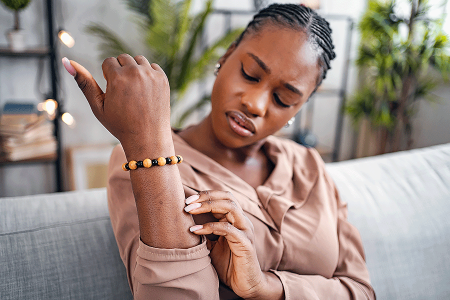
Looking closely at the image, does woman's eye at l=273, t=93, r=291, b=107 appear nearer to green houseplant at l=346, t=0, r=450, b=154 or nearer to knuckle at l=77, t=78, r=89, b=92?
knuckle at l=77, t=78, r=89, b=92

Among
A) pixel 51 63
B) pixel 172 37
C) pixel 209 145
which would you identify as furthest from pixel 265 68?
pixel 51 63

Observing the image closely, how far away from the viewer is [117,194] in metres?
0.74

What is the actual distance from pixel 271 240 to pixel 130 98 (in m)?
0.46

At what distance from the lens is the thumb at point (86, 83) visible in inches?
18.6

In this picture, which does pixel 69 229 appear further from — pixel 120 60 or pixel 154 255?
pixel 120 60

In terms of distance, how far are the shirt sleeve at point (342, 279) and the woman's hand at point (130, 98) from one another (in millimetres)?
434

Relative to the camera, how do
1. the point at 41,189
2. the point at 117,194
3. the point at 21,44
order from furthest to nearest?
1. the point at 41,189
2. the point at 21,44
3. the point at 117,194

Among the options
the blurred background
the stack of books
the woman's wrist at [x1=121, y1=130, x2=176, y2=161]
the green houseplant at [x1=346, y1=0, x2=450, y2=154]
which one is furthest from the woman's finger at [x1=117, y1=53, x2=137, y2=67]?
the green houseplant at [x1=346, y1=0, x2=450, y2=154]

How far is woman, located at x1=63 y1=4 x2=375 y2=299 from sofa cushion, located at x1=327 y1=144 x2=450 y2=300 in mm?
195

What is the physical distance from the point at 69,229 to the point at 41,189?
6.20 feet

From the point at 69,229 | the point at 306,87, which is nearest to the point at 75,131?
the point at 69,229

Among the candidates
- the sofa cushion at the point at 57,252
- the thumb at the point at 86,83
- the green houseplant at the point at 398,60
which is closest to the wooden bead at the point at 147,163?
the thumb at the point at 86,83

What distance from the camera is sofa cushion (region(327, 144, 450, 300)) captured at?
1070 millimetres

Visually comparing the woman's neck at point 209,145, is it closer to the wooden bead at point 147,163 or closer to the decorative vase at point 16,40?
the wooden bead at point 147,163
